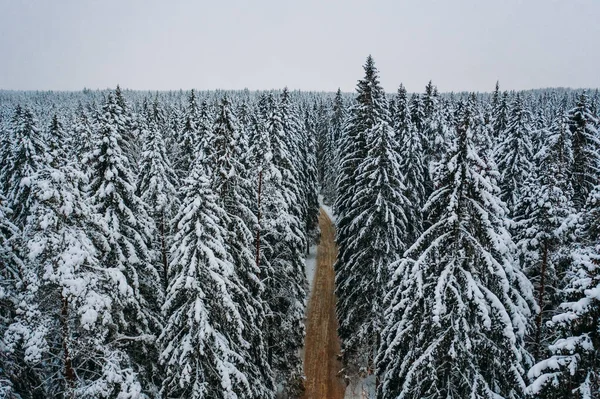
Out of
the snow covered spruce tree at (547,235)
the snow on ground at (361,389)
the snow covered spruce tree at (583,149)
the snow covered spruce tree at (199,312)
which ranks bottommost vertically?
the snow on ground at (361,389)

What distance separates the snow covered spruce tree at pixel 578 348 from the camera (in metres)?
8.25

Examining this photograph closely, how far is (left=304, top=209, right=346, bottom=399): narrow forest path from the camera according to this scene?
85.2 feet

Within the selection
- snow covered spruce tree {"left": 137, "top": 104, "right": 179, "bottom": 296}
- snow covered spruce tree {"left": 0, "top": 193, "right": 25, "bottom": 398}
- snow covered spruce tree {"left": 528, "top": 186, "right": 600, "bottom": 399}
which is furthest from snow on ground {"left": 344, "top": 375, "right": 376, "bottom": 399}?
snow covered spruce tree {"left": 0, "top": 193, "right": 25, "bottom": 398}

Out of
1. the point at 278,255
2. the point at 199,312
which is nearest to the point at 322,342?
the point at 278,255

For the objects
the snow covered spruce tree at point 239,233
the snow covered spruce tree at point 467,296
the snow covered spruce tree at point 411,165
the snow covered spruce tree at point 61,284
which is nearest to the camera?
the snow covered spruce tree at point 61,284

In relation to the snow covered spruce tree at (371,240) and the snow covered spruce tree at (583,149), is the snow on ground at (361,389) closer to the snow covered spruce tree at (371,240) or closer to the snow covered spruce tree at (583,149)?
the snow covered spruce tree at (371,240)

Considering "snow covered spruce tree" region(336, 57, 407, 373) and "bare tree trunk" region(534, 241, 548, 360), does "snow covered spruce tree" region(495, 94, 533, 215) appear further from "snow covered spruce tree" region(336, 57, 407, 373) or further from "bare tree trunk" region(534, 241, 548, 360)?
"bare tree trunk" region(534, 241, 548, 360)

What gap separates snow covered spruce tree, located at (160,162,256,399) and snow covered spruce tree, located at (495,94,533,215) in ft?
83.1

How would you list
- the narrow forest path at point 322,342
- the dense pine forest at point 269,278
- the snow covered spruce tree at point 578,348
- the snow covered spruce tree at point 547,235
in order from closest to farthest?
the snow covered spruce tree at point 578,348 < the dense pine forest at point 269,278 < the snow covered spruce tree at point 547,235 < the narrow forest path at point 322,342

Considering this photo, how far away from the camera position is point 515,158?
3228 centimetres

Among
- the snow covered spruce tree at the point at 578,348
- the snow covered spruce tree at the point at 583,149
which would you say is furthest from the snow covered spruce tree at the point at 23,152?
the snow covered spruce tree at the point at 583,149

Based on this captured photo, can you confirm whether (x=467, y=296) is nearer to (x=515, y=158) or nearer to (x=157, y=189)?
(x=157, y=189)

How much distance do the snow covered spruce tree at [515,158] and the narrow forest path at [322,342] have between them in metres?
18.3

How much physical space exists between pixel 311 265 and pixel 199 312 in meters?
30.2
